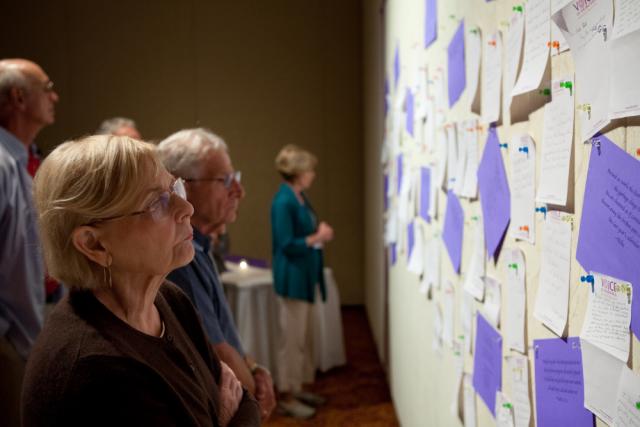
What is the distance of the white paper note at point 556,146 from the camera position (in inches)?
36.7

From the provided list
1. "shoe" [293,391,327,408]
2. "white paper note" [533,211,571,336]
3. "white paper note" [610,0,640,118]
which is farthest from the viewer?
"shoe" [293,391,327,408]

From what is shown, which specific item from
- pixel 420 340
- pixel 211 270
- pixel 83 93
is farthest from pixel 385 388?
pixel 83 93

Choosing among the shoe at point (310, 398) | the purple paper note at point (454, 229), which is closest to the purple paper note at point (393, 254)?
the shoe at point (310, 398)

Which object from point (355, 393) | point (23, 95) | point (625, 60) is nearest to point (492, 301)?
point (625, 60)

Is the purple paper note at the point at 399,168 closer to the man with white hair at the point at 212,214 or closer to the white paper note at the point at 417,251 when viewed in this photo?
the white paper note at the point at 417,251

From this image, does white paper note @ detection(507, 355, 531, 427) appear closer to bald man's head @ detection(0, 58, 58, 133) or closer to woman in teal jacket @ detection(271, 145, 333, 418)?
bald man's head @ detection(0, 58, 58, 133)

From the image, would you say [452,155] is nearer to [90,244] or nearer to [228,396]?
[228,396]

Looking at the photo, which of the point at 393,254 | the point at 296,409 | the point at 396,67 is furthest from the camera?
the point at 296,409

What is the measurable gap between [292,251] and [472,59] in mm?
2479

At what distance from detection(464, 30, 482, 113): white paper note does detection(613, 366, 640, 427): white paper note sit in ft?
2.87

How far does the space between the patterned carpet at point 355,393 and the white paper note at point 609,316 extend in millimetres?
2896

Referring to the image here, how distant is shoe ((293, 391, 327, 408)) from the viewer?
12.9ft

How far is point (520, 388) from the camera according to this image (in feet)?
3.87

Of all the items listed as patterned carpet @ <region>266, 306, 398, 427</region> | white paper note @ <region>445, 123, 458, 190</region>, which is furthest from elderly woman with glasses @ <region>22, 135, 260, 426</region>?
patterned carpet @ <region>266, 306, 398, 427</region>
